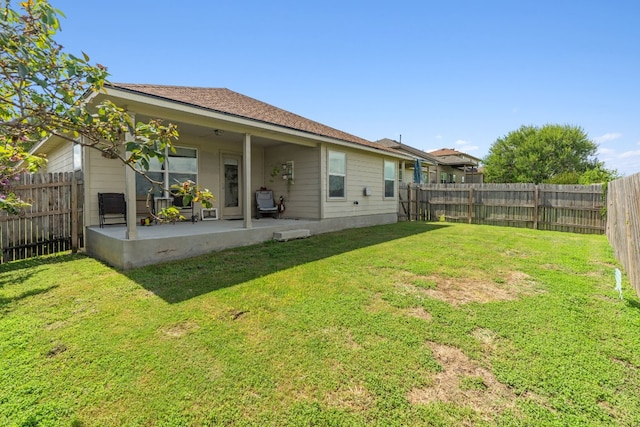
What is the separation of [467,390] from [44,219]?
25.4 ft

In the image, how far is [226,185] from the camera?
870 cm

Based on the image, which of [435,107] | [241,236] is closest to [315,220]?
[241,236]

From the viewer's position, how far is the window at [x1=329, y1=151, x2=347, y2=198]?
878 cm

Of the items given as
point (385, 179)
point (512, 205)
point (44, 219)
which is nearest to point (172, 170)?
point (44, 219)

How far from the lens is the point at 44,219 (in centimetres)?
598

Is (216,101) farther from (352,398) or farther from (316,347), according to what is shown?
(352,398)

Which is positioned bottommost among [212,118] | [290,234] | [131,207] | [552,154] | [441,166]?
[290,234]

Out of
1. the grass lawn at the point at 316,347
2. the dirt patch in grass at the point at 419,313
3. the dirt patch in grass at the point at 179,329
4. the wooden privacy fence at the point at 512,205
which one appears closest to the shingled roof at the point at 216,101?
the grass lawn at the point at 316,347

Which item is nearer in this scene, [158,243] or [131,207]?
[131,207]

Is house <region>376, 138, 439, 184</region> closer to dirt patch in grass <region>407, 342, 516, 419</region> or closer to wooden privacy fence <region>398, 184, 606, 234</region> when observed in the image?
wooden privacy fence <region>398, 184, 606, 234</region>

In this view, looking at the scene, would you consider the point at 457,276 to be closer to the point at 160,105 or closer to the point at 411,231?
the point at 411,231

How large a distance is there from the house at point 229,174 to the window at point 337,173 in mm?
30

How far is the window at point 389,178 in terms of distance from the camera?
11.2 m

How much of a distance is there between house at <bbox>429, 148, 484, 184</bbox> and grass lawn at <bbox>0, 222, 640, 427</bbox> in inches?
857
